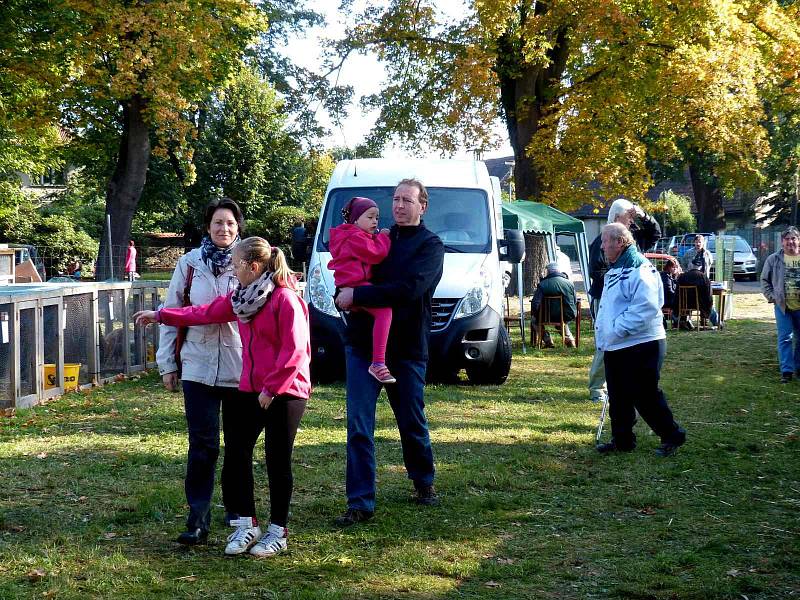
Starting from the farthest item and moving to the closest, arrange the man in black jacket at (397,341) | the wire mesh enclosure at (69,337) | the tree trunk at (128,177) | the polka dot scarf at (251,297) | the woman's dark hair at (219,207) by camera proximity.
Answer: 1. the tree trunk at (128,177)
2. the wire mesh enclosure at (69,337)
3. the man in black jacket at (397,341)
4. the woman's dark hair at (219,207)
5. the polka dot scarf at (251,297)

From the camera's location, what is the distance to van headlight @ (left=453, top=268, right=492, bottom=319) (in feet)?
42.1

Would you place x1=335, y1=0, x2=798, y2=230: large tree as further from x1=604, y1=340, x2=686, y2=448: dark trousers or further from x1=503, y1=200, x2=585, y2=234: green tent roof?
x1=604, y1=340, x2=686, y2=448: dark trousers

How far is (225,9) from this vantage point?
78.0 feet

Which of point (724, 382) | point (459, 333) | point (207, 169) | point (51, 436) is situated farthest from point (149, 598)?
point (207, 169)

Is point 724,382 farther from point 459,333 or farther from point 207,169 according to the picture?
point 207,169

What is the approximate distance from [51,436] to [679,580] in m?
6.36

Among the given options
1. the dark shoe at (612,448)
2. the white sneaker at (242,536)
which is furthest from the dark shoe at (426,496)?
the dark shoe at (612,448)

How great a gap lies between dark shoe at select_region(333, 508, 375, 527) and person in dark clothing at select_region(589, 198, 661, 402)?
12.7 feet

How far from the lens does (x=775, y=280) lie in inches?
532

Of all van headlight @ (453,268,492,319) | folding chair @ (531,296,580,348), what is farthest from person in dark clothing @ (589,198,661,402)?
folding chair @ (531,296,580,348)

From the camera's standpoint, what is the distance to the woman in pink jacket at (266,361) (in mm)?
5543

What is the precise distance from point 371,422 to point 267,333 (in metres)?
1.14

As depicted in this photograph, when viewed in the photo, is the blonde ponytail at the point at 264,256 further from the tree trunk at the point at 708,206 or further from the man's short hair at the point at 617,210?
the tree trunk at the point at 708,206

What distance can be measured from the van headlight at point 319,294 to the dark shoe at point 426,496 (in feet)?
19.4
